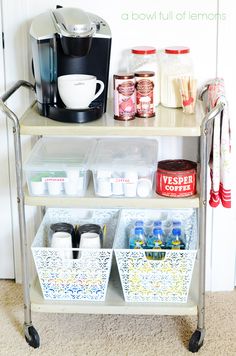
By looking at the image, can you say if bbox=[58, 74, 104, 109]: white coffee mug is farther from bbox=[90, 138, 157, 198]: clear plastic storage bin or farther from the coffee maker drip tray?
bbox=[90, 138, 157, 198]: clear plastic storage bin

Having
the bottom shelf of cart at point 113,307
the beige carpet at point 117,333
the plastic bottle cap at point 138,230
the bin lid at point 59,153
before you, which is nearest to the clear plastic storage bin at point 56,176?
the bin lid at point 59,153

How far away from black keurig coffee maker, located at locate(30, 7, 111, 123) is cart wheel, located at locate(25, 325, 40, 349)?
67cm

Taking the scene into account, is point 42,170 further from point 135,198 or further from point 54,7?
point 54,7

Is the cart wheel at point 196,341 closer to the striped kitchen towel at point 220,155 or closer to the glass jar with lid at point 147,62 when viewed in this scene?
the striped kitchen towel at point 220,155

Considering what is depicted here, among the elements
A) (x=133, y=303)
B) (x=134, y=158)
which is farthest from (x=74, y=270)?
(x=134, y=158)

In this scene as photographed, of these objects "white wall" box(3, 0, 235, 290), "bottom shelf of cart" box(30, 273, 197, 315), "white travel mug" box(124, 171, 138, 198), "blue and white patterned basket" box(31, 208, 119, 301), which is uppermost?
"white wall" box(3, 0, 235, 290)

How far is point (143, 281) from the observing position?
1.98 metres

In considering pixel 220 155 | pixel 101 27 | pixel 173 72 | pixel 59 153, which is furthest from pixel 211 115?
pixel 59 153

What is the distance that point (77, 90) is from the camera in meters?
1.87

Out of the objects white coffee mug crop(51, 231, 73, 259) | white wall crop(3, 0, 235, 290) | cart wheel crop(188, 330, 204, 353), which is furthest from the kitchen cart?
white wall crop(3, 0, 235, 290)

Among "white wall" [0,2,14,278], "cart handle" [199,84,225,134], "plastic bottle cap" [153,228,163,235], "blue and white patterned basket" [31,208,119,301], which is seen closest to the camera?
"cart handle" [199,84,225,134]

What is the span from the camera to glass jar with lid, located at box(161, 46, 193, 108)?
6.53 feet

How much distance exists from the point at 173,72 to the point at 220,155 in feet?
1.05

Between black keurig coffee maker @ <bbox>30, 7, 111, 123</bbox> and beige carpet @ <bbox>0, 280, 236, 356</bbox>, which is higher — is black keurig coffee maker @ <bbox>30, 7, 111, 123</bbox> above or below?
above
